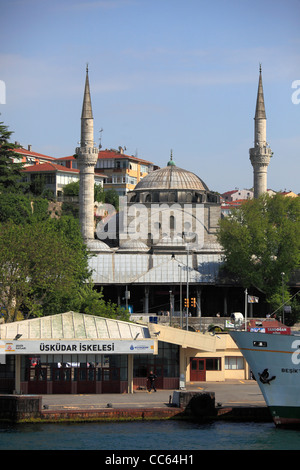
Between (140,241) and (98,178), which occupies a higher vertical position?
(98,178)

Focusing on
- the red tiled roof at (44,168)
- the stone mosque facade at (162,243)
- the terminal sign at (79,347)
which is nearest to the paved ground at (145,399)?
the terminal sign at (79,347)

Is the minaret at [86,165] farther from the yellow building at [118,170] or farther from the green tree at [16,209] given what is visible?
the yellow building at [118,170]

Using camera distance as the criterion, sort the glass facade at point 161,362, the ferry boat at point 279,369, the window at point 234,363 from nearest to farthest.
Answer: the ferry boat at point 279,369 → the glass facade at point 161,362 → the window at point 234,363

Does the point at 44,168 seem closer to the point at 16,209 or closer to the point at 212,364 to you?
the point at 16,209

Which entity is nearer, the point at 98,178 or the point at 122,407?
the point at 122,407

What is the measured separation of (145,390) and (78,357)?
3654 millimetres

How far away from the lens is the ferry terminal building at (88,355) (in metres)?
42.6

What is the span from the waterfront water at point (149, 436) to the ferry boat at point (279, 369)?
0.95 m

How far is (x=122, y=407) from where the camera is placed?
38.8 meters

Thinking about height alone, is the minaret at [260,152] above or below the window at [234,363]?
above

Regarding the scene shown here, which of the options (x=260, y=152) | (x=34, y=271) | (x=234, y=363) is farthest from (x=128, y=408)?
(x=260, y=152)

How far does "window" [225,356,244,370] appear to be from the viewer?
1976 inches

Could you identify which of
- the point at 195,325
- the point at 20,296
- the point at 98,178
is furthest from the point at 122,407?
the point at 98,178
